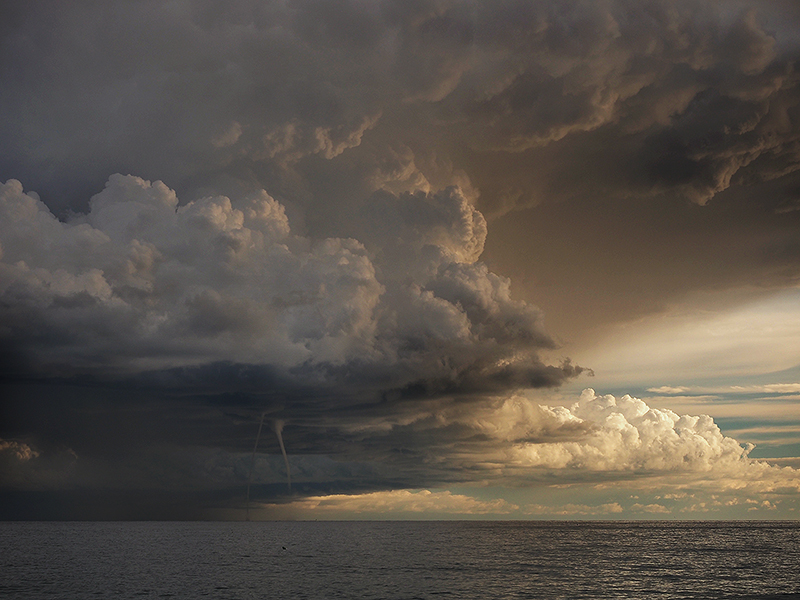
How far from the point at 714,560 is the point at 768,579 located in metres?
51.2

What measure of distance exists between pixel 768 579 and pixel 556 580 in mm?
44059

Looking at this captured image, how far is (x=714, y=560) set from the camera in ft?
596

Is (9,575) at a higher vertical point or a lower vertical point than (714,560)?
higher

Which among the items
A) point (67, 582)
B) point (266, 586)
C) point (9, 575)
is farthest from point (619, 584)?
point (9, 575)

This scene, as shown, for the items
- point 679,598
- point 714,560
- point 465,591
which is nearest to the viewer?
point 679,598

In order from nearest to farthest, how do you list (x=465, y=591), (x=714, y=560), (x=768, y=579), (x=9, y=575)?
(x=465, y=591)
(x=768, y=579)
(x=9, y=575)
(x=714, y=560)

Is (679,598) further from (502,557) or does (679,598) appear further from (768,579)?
(502,557)

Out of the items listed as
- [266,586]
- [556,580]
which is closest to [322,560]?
[266,586]

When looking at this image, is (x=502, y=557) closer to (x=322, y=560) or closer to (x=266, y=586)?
(x=322, y=560)

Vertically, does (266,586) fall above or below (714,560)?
above

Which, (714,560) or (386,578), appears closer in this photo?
(386,578)

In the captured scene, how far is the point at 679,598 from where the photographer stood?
106 meters

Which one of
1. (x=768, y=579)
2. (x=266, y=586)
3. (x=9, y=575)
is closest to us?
(x=266, y=586)

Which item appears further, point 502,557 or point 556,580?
point 502,557
